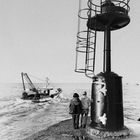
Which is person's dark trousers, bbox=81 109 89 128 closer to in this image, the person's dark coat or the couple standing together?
the couple standing together

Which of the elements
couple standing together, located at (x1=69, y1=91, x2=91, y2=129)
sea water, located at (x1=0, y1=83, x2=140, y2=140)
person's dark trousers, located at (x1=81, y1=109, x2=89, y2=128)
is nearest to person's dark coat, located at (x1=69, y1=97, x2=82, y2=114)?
couple standing together, located at (x1=69, y1=91, x2=91, y2=129)

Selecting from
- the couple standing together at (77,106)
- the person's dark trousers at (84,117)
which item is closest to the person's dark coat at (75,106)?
the couple standing together at (77,106)

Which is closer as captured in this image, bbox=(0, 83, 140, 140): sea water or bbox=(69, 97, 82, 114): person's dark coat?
bbox=(69, 97, 82, 114): person's dark coat

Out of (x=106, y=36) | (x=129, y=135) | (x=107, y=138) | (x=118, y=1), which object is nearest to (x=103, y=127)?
(x=107, y=138)

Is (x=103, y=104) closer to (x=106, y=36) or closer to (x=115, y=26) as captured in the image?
(x=106, y=36)

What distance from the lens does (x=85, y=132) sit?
35.4ft

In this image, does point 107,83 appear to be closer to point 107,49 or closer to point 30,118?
point 107,49

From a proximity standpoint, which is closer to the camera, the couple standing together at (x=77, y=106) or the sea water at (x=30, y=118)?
the couple standing together at (x=77, y=106)

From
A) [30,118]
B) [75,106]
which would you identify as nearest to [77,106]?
[75,106]

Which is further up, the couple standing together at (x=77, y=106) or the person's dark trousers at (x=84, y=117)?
the couple standing together at (x=77, y=106)

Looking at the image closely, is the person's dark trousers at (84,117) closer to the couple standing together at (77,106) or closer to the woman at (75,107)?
the couple standing together at (77,106)

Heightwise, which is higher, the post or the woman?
the post

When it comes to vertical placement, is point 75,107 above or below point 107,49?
below

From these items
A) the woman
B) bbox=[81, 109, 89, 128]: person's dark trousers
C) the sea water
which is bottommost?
the sea water
